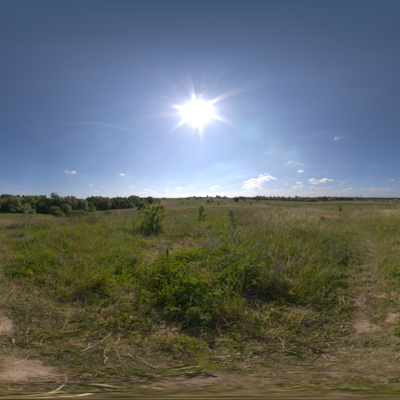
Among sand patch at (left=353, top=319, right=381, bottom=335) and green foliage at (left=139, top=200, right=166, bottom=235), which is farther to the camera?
green foliage at (left=139, top=200, right=166, bottom=235)

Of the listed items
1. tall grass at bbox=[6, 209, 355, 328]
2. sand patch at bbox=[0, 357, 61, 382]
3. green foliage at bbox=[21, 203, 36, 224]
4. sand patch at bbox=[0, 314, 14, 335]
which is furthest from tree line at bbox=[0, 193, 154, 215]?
A: sand patch at bbox=[0, 357, 61, 382]

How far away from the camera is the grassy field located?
2.32 meters

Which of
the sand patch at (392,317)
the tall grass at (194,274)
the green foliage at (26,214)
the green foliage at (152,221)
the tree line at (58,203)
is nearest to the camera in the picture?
the sand patch at (392,317)

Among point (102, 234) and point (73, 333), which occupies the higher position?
point (102, 234)

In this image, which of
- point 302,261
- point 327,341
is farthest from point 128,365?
point 302,261

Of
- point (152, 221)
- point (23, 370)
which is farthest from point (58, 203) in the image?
point (23, 370)

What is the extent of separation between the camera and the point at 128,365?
7.61 feet

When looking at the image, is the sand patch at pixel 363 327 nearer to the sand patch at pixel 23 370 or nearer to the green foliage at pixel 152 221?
the sand patch at pixel 23 370

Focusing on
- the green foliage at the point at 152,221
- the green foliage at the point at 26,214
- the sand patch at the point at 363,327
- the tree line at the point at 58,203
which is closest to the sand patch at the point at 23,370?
the sand patch at the point at 363,327

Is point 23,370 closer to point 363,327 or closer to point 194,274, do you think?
point 194,274

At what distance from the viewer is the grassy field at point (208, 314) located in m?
2.32

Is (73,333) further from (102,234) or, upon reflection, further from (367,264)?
(367,264)

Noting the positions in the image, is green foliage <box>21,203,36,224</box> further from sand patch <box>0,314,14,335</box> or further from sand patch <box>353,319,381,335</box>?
sand patch <box>353,319,381,335</box>

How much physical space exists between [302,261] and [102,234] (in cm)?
788
